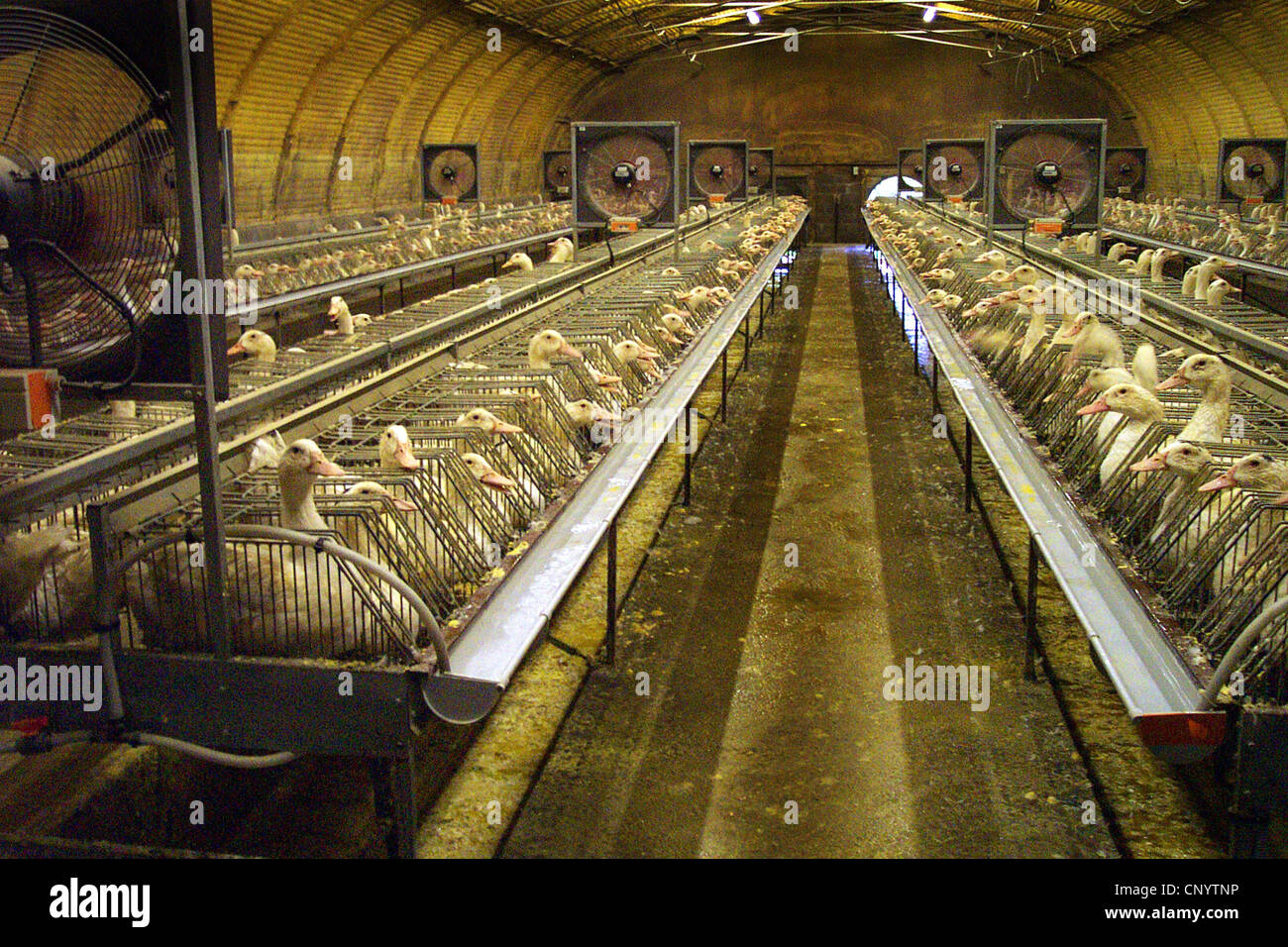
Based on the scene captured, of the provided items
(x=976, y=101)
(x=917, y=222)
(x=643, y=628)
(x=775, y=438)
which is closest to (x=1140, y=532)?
(x=643, y=628)

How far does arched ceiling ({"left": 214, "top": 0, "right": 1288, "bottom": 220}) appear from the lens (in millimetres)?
19422

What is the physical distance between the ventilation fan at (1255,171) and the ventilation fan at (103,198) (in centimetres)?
1977

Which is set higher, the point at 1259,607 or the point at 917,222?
the point at 917,222

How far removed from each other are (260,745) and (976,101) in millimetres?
36706

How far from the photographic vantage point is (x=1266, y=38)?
2328 cm

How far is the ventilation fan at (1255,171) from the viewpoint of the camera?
787 inches

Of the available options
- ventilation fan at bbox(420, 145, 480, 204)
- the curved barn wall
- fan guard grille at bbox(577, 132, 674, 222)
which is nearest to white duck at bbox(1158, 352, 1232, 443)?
fan guard grille at bbox(577, 132, 674, 222)

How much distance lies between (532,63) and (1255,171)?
17376mm

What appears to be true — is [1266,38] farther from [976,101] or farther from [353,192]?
[353,192]

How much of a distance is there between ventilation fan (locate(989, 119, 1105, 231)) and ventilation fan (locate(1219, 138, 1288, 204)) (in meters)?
8.75

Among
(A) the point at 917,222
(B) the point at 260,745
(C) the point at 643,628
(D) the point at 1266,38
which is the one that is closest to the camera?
(B) the point at 260,745

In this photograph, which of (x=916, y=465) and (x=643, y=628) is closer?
(x=643, y=628)

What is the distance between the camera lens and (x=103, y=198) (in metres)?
3.12
